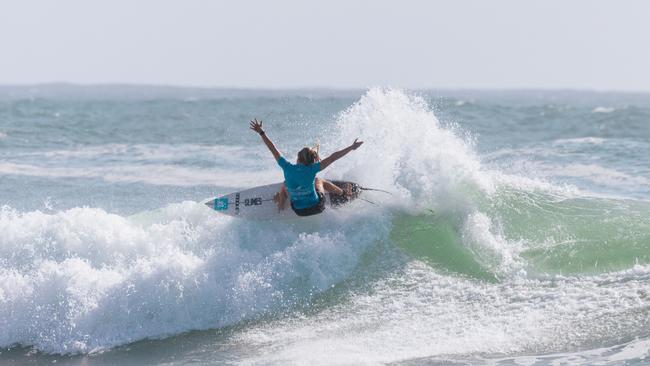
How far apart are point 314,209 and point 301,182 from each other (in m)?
0.50

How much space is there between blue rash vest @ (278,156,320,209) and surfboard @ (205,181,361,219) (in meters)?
0.61

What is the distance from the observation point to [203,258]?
9609 millimetres

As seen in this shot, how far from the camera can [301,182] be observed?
9398 mm

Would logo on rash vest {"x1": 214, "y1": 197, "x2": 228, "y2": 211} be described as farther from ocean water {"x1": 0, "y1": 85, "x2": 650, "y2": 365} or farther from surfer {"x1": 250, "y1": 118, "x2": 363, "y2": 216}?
surfer {"x1": 250, "y1": 118, "x2": 363, "y2": 216}

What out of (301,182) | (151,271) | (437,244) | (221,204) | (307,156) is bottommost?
(151,271)

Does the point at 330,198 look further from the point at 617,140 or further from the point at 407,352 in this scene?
the point at 617,140

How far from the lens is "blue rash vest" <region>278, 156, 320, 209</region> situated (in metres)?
9.27

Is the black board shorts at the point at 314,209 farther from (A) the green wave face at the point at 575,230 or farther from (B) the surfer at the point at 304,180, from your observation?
(A) the green wave face at the point at 575,230

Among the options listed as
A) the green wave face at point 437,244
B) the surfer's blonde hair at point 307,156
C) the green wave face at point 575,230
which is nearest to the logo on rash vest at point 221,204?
the surfer's blonde hair at point 307,156

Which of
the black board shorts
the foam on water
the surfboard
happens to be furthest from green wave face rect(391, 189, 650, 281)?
the black board shorts

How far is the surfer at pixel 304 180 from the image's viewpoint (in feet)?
30.1

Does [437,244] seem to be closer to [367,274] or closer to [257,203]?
[367,274]

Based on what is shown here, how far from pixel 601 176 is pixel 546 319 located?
786cm

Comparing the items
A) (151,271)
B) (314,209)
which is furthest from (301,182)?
(151,271)
